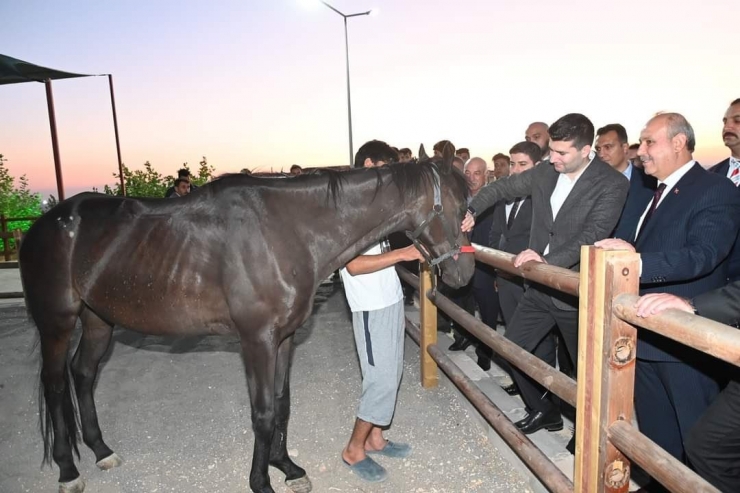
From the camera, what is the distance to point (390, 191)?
9.62 feet

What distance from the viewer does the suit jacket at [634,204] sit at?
3525mm

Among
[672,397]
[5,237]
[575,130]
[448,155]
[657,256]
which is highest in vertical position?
[575,130]

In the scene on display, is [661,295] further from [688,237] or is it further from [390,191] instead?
[390,191]

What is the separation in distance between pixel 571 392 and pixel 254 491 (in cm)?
205

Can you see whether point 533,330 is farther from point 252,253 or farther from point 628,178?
point 252,253

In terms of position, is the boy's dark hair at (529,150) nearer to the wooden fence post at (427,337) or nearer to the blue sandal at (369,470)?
the wooden fence post at (427,337)


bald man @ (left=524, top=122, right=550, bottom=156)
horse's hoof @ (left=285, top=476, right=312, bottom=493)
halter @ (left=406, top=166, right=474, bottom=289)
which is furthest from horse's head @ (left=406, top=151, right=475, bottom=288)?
bald man @ (left=524, top=122, right=550, bottom=156)

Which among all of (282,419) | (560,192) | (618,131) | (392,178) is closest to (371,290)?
(392,178)

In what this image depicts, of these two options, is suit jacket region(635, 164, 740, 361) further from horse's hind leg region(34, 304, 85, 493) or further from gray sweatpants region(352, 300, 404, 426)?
horse's hind leg region(34, 304, 85, 493)

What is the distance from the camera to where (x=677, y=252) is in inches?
81.9

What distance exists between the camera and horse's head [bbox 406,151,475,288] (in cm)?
289

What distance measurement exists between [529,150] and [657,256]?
100 inches

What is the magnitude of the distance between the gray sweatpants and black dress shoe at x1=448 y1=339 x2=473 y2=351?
225 centimetres

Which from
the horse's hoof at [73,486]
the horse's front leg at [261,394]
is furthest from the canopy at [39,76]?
the horse's front leg at [261,394]
